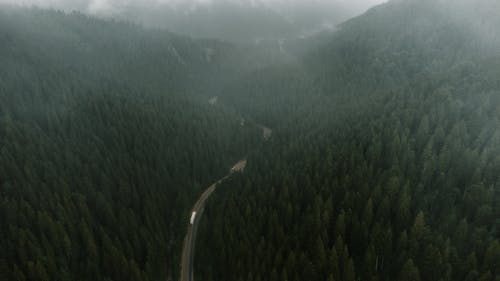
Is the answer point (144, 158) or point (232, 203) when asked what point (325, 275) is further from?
point (144, 158)

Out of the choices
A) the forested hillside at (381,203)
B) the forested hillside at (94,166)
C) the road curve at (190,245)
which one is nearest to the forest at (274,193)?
the forested hillside at (381,203)

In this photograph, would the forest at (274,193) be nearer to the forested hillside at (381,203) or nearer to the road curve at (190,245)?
the forested hillside at (381,203)

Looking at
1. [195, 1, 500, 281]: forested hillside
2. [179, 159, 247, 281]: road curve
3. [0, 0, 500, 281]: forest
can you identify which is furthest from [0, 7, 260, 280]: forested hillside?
[195, 1, 500, 281]: forested hillside

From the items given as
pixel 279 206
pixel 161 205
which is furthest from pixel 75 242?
pixel 279 206

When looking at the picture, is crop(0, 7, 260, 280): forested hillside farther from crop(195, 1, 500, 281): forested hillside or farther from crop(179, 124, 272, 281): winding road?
crop(195, 1, 500, 281): forested hillside

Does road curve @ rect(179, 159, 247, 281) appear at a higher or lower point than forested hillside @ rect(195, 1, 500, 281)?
lower

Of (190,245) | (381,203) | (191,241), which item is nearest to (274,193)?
(191,241)
